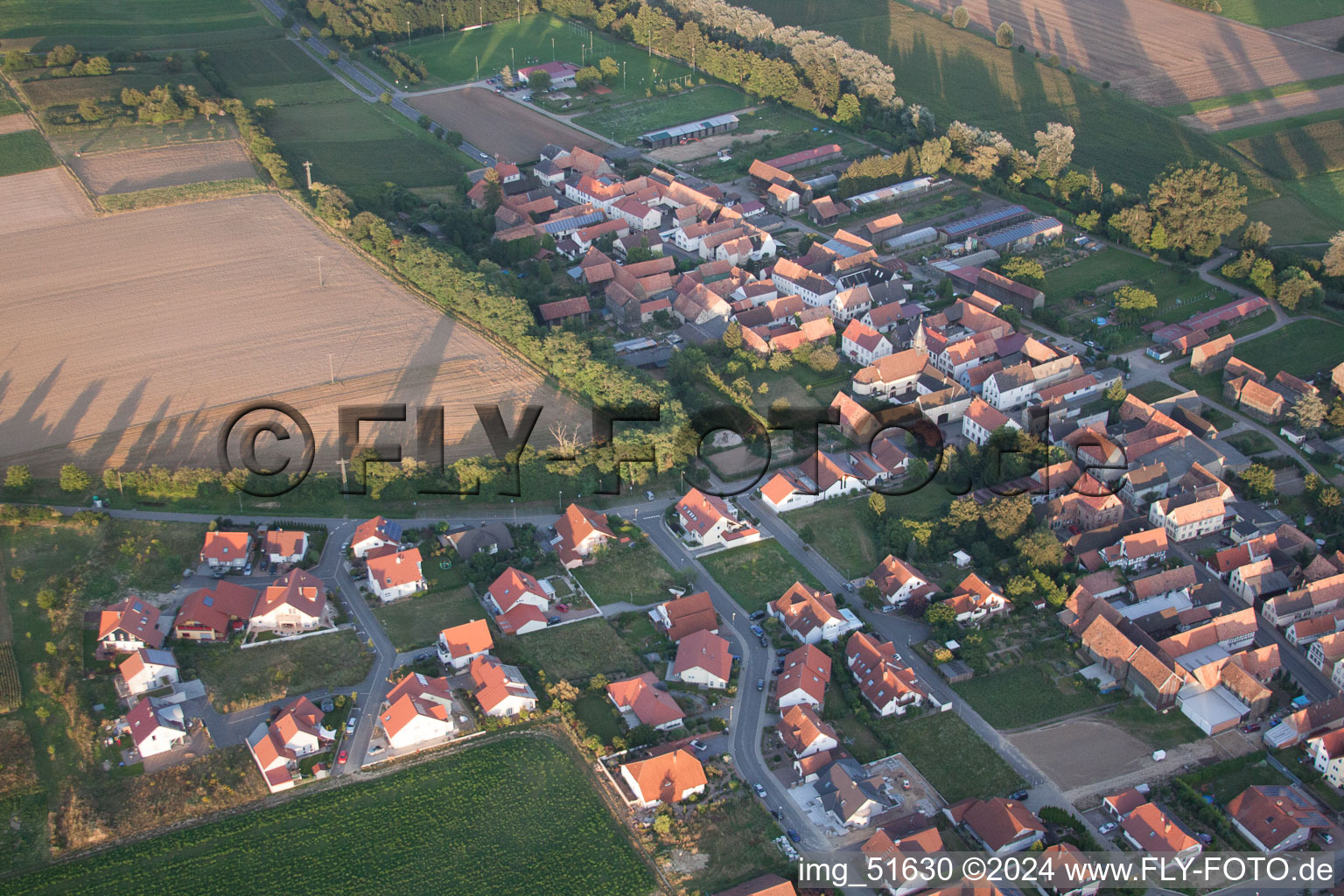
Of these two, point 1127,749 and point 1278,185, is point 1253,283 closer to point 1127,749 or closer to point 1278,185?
point 1278,185

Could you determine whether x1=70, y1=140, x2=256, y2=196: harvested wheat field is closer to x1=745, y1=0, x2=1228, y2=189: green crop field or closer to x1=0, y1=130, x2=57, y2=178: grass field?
x1=0, y1=130, x2=57, y2=178: grass field

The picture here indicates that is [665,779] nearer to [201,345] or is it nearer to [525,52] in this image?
[201,345]

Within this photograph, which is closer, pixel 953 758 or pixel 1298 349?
pixel 953 758

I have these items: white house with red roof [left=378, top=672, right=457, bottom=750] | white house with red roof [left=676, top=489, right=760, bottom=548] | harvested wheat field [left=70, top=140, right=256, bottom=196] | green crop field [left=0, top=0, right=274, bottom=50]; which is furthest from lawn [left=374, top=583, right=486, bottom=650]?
green crop field [left=0, top=0, right=274, bottom=50]

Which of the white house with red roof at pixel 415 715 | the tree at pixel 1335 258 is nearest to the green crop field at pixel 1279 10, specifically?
the tree at pixel 1335 258

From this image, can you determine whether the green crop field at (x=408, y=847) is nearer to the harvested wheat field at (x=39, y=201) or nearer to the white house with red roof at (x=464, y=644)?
the white house with red roof at (x=464, y=644)

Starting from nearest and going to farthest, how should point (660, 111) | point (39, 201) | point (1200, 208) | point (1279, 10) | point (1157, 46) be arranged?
point (1200, 208) < point (39, 201) < point (660, 111) < point (1157, 46) < point (1279, 10)

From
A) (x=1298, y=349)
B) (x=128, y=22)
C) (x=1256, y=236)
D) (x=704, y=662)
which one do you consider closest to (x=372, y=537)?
(x=704, y=662)

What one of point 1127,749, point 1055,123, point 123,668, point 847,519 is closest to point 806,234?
point 1055,123
